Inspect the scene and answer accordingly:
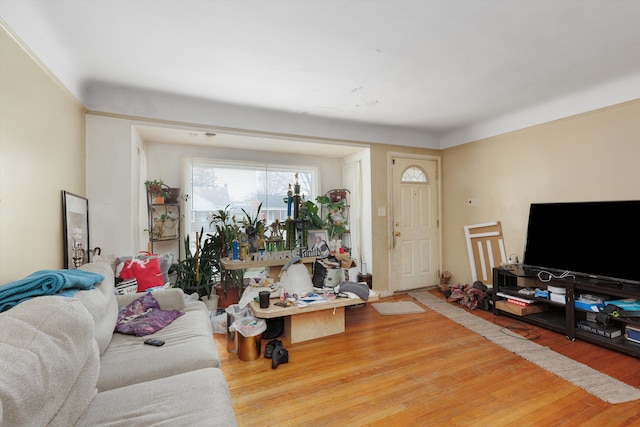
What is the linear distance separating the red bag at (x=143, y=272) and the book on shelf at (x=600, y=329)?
4.16 metres

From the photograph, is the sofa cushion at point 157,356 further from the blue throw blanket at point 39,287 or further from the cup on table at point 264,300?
the cup on table at point 264,300

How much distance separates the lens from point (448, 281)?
15.3 feet

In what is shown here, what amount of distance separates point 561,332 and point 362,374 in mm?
2219

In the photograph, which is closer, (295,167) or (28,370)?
(28,370)

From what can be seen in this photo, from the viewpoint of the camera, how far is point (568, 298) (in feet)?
9.16

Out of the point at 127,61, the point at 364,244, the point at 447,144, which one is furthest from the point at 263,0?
the point at 447,144

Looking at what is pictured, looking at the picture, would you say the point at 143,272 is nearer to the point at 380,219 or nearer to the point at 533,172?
the point at 380,219

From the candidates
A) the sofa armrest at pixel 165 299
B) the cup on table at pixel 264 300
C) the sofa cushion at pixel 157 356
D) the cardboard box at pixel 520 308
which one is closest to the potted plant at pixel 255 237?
the cup on table at pixel 264 300

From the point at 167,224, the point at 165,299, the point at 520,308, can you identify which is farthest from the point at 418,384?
the point at 167,224

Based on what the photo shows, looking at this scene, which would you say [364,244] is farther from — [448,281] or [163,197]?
[163,197]

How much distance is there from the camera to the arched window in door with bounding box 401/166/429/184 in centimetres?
463

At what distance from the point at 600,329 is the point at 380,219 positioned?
261cm

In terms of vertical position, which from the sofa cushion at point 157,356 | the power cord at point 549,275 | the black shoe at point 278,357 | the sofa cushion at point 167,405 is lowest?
the black shoe at point 278,357

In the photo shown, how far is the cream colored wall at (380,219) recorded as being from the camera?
4.34m
